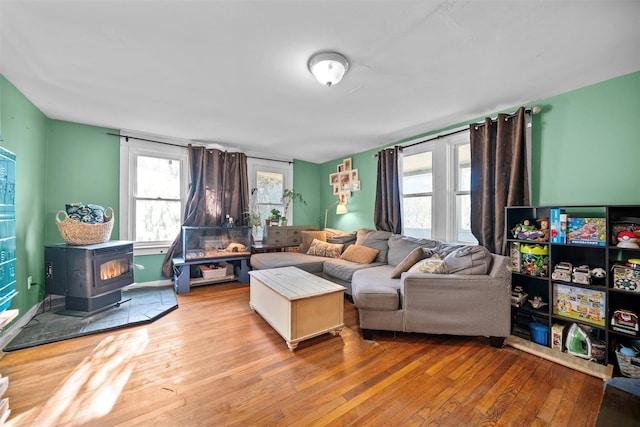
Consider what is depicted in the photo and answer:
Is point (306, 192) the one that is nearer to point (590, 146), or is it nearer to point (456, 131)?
point (456, 131)

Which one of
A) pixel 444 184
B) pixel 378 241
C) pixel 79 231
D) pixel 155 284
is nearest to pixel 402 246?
pixel 378 241

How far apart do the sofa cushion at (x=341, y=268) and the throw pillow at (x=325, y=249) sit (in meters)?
0.27

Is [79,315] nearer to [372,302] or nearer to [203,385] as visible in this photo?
[203,385]

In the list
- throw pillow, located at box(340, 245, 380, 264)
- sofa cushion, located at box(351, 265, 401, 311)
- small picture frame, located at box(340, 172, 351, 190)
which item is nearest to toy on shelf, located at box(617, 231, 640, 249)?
sofa cushion, located at box(351, 265, 401, 311)

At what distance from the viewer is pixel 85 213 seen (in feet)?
9.26

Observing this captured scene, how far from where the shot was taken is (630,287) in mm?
1752

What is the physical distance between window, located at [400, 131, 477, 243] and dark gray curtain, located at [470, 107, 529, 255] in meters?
0.22

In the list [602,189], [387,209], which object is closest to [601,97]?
[602,189]

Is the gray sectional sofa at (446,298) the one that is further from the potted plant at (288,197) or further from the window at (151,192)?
the window at (151,192)

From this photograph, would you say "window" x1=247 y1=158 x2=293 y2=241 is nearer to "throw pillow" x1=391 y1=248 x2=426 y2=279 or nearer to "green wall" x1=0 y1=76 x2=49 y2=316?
"green wall" x1=0 y1=76 x2=49 y2=316

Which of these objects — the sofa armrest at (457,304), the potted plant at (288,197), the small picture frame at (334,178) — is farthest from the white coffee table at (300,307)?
Result: the small picture frame at (334,178)

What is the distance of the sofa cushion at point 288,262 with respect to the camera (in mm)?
3494

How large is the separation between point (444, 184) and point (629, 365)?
2.21 meters

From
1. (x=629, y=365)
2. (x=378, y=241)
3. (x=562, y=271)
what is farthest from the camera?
(x=378, y=241)
